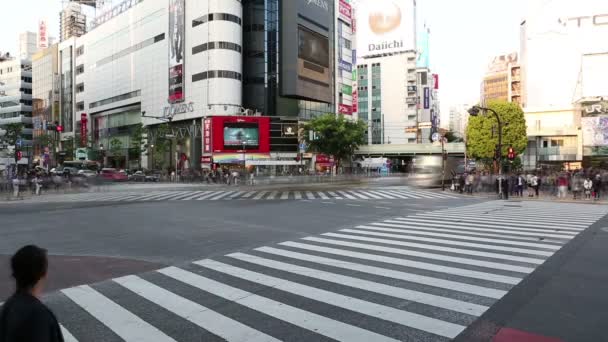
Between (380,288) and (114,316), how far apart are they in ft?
12.5

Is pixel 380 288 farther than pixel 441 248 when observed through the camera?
No

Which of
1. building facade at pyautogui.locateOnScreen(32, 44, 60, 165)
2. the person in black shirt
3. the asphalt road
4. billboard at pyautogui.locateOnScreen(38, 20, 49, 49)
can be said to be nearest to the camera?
the person in black shirt

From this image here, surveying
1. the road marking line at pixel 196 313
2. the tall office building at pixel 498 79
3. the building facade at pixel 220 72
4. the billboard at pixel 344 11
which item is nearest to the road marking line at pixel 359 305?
the road marking line at pixel 196 313

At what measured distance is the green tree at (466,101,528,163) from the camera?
172 ft

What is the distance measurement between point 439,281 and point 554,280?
75.8 inches

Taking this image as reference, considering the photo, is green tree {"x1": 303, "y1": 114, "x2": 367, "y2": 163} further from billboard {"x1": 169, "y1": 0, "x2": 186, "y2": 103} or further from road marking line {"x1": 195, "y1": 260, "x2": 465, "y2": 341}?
road marking line {"x1": 195, "y1": 260, "x2": 465, "y2": 341}

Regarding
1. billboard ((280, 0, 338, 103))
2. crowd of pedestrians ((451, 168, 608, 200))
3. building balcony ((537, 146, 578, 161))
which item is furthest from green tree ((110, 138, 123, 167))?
building balcony ((537, 146, 578, 161))

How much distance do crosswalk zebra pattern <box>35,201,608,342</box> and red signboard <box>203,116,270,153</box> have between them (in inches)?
2179

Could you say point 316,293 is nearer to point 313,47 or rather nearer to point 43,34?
point 313,47

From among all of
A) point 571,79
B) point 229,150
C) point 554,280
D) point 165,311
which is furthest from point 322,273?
point 571,79

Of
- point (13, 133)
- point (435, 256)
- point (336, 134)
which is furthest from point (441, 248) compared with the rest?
point (13, 133)

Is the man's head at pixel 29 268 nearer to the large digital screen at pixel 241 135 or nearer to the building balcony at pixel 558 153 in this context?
the large digital screen at pixel 241 135

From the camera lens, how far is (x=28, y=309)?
2.41 m

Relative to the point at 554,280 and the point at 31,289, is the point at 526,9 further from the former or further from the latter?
the point at 31,289
